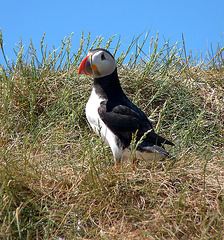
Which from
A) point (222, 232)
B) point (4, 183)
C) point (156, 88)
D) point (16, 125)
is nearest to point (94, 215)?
point (4, 183)

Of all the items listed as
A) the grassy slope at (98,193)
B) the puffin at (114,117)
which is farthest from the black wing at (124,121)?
the grassy slope at (98,193)

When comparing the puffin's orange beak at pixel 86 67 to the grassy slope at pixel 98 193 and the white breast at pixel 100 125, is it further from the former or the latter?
the grassy slope at pixel 98 193

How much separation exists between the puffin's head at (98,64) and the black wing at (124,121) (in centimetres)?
40

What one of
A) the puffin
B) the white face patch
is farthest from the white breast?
the white face patch

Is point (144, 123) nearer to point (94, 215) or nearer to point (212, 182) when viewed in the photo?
point (212, 182)

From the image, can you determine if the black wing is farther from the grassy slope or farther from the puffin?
the grassy slope

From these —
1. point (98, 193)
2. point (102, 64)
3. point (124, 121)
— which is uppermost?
point (102, 64)

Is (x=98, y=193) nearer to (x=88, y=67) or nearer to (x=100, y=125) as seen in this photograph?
(x=100, y=125)

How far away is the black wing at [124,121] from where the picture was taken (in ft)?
14.5

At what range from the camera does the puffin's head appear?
463 cm

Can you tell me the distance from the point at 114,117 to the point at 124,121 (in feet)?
0.40

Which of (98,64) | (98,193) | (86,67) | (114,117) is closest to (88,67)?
(86,67)

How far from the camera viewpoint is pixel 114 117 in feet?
14.6

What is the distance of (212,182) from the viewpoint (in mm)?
3969
